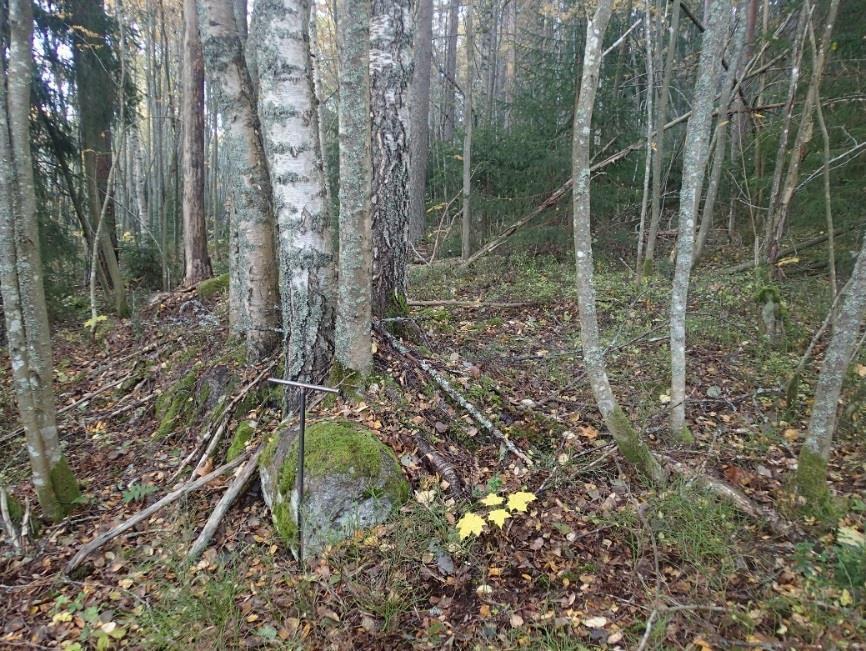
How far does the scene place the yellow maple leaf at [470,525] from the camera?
2838 mm

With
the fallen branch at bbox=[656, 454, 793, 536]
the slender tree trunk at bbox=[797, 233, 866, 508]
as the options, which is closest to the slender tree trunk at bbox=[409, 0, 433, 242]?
the fallen branch at bbox=[656, 454, 793, 536]

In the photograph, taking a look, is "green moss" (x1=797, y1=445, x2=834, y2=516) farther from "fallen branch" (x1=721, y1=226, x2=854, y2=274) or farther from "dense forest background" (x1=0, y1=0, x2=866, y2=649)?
"fallen branch" (x1=721, y1=226, x2=854, y2=274)

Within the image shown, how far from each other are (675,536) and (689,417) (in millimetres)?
1739

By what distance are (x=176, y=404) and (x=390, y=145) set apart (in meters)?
3.30

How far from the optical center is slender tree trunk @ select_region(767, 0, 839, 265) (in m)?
4.78

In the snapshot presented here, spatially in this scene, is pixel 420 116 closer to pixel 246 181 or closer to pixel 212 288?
pixel 212 288

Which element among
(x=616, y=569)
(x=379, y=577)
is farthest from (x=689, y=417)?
(x=379, y=577)

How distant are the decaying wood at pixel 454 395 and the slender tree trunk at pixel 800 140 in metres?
4.27

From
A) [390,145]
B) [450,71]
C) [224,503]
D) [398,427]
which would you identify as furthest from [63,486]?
[450,71]

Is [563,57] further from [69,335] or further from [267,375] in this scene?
[69,335]

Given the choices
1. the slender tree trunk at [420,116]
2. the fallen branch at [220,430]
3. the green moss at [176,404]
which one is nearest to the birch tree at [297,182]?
the fallen branch at [220,430]

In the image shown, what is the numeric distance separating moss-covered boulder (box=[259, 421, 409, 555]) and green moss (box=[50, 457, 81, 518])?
1614 millimetres

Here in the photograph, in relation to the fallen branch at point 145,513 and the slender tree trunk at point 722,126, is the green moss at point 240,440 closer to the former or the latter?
the fallen branch at point 145,513

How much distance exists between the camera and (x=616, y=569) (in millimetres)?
2826
